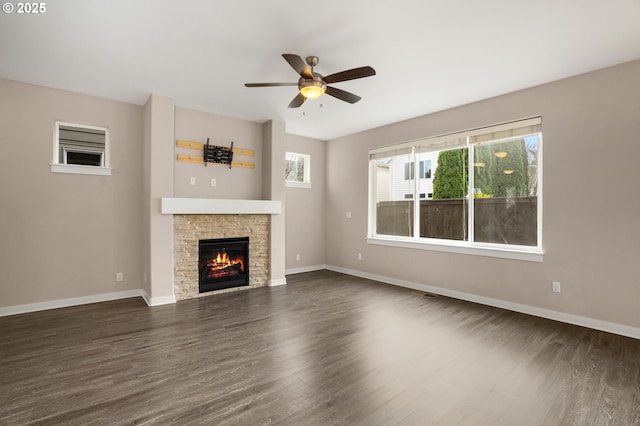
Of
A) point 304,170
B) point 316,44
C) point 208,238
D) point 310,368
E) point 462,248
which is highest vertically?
point 316,44

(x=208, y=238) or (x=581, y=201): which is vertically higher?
(x=581, y=201)

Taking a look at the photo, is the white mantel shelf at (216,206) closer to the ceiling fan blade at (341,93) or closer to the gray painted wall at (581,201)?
the ceiling fan blade at (341,93)

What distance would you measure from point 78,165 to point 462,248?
18.5 ft

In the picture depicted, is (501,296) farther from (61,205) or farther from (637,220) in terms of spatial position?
(61,205)

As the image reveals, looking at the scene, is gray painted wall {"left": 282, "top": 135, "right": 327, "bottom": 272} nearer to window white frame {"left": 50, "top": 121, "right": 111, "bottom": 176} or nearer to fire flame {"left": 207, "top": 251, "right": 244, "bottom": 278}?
fire flame {"left": 207, "top": 251, "right": 244, "bottom": 278}

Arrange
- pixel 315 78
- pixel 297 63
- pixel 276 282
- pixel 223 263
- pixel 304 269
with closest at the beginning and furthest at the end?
pixel 297 63 < pixel 315 78 < pixel 223 263 < pixel 276 282 < pixel 304 269

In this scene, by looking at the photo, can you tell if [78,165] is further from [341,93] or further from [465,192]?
[465,192]

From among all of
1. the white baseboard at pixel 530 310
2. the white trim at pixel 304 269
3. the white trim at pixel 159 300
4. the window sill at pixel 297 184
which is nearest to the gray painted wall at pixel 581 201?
the white baseboard at pixel 530 310

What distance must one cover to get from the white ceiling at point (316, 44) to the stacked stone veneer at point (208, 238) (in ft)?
6.21

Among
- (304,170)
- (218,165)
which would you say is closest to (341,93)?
(218,165)

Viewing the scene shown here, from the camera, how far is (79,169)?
421 cm

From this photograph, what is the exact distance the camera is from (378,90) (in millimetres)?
4012

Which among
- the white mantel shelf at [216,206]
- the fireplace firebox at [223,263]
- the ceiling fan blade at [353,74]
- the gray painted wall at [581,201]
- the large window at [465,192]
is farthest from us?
the fireplace firebox at [223,263]

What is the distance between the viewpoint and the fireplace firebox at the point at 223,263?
480 cm
